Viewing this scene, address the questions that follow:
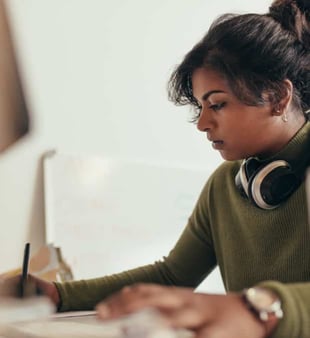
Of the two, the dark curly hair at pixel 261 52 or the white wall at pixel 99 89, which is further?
the white wall at pixel 99 89

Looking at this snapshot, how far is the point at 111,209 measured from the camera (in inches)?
69.2

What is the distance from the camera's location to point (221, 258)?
923mm

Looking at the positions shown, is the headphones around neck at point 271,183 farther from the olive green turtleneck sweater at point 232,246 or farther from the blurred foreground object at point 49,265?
the blurred foreground object at point 49,265

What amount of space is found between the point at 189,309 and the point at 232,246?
53 cm

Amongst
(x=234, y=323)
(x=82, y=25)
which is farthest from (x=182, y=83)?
(x=82, y=25)

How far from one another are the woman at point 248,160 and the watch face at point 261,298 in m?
0.35

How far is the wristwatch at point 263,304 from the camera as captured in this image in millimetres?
395

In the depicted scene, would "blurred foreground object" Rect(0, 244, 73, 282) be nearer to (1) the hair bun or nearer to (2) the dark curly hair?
(2) the dark curly hair

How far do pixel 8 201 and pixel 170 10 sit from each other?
912mm

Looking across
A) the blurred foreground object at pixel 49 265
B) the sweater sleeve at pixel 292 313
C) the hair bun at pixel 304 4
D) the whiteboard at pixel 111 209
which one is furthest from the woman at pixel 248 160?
the whiteboard at pixel 111 209

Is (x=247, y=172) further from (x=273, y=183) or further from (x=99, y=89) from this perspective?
(x=99, y=89)

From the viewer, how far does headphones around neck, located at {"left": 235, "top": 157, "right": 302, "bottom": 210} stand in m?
0.75

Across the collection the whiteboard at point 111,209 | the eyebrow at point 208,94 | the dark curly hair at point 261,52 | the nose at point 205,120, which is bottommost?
the whiteboard at point 111,209

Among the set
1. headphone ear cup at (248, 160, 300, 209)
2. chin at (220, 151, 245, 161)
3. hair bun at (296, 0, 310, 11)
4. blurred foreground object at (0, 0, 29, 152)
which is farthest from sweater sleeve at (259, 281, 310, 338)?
hair bun at (296, 0, 310, 11)
